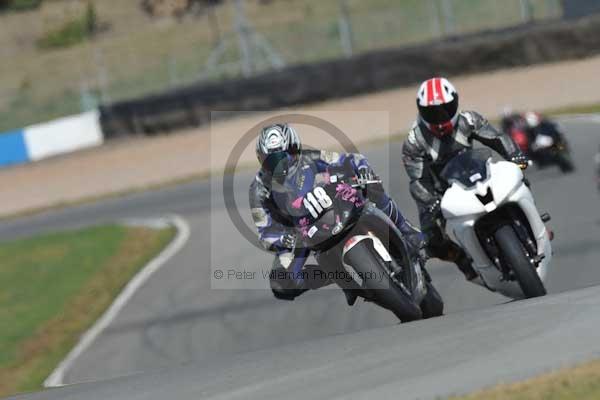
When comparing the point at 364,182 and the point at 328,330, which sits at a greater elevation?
the point at 364,182

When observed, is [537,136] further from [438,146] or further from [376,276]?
[376,276]

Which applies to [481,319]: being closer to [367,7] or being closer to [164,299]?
[164,299]

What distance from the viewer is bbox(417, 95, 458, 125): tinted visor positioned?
730 centimetres

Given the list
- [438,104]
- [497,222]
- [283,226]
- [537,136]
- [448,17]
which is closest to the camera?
[283,226]

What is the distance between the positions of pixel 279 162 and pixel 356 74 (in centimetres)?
1792

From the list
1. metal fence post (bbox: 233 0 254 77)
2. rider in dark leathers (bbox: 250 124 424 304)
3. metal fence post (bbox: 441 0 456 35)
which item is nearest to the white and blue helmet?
rider in dark leathers (bbox: 250 124 424 304)

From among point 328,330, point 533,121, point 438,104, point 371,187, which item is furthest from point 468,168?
point 533,121

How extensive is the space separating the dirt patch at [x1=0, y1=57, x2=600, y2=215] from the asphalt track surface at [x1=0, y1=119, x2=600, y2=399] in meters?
3.37

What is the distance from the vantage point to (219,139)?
2508 cm

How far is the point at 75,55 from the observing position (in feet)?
129

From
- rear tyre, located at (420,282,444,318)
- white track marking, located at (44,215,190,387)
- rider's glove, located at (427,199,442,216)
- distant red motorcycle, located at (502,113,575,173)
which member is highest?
rider's glove, located at (427,199,442,216)

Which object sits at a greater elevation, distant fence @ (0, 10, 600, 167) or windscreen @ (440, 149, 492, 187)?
windscreen @ (440, 149, 492, 187)

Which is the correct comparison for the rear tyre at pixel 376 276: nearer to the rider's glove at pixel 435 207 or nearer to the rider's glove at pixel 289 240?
the rider's glove at pixel 289 240

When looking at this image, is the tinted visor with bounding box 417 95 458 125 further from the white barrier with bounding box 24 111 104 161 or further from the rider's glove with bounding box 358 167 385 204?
the white barrier with bounding box 24 111 104 161
